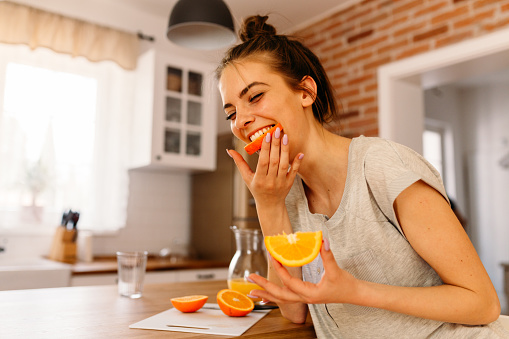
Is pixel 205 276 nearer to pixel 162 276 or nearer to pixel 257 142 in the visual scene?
pixel 162 276

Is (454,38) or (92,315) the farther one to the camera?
(454,38)

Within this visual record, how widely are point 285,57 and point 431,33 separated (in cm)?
236

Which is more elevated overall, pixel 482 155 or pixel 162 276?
pixel 482 155

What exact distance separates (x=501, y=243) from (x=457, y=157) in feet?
3.96

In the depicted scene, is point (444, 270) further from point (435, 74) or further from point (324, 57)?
point (324, 57)

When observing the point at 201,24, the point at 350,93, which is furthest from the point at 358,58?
the point at 201,24

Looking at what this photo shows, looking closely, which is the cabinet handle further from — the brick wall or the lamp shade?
the lamp shade

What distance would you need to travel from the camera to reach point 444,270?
3.03 ft

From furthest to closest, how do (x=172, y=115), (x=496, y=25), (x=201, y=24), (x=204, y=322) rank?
(x=172, y=115) < (x=496, y=25) < (x=201, y=24) < (x=204, y=322)

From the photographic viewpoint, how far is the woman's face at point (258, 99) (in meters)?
1.15

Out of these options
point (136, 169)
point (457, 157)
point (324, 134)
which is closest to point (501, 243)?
point (457, 157)

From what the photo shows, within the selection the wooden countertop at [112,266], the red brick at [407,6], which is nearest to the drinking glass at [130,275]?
the wooden countertop at [112,266]

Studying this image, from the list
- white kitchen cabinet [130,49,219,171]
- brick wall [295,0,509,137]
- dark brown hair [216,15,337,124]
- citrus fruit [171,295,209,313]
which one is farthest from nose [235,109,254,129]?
white kitchen cabinet [130,49,219,171]

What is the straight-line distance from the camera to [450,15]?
305 cm
